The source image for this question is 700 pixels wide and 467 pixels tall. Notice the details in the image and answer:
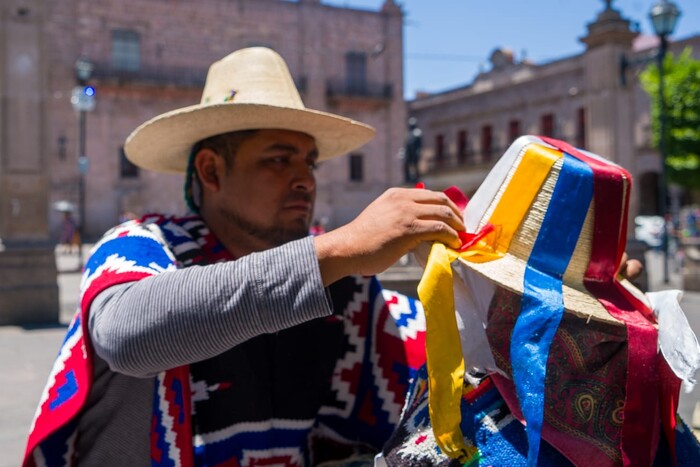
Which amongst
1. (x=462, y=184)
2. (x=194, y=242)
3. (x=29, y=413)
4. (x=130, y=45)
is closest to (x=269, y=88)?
(x=194, y=242)

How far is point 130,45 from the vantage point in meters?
29.0

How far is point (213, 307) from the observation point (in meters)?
1.26

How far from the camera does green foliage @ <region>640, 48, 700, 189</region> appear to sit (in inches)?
Result: 1006

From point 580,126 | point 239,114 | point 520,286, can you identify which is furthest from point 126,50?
point 520,286

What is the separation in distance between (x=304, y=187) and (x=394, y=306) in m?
0.43

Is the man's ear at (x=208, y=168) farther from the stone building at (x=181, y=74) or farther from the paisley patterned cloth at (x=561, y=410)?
the stone building at (x=181, y=74)

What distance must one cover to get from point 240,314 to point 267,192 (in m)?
0.73

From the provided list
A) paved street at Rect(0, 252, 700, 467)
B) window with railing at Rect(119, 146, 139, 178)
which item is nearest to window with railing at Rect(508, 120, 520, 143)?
window with railing at Rect(119, 146, 139, 178)

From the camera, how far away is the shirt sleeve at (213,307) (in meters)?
1.25

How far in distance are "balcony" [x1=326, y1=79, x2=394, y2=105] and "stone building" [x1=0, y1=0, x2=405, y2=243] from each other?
0.05m

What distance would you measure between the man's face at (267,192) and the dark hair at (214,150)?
0.06 ft

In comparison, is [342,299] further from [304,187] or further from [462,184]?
[462,184]

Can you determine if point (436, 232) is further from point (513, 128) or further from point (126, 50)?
point (513, 128)

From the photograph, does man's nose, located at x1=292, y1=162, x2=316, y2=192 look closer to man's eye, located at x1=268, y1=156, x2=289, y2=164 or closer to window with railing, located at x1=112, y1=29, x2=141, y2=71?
man's eye, located at x1=268, y1=156, x2=289, y2=164
